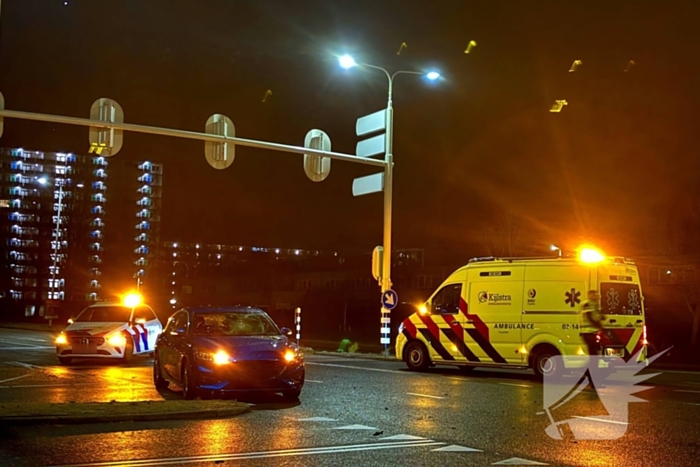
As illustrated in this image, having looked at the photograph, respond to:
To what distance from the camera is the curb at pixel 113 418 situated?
8852 mm

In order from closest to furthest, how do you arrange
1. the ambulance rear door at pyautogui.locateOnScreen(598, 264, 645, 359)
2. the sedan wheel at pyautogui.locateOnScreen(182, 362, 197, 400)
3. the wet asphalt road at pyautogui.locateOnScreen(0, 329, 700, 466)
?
1. the wet asphalt road at pyautogui.locateOnScreen(0, 329, 700, 466)
2. the sedan wheel at pyautogui.locateOnScreen(182, 362, 197, 400)
3. the ambulance rear door at pyautogui.locateOnScreen(598, 264, 645, 359)

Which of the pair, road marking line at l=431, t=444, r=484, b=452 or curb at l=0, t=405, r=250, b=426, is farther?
curb at l=0, t=405, r=250, b=426

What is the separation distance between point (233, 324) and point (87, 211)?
104860 millimetres

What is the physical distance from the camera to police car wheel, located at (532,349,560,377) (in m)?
15.6

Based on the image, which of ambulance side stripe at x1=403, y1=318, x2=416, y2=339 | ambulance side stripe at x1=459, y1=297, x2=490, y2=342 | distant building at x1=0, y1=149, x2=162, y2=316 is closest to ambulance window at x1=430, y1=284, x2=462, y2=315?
ambulance side stripe at x1=459, y1=297, x2=490, y2=342

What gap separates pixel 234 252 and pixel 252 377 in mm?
141992

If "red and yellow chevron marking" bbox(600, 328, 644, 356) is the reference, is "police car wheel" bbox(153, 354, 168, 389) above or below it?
below

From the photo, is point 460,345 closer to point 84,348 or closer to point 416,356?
point 416,356

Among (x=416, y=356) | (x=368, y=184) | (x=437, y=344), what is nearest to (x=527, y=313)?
(x=437, y=344)

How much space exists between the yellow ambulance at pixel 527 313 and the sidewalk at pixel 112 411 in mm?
7442

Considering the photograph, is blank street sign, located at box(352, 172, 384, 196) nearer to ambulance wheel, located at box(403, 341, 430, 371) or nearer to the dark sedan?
ambulance wheel, located at box(403, 341, 430, 371)

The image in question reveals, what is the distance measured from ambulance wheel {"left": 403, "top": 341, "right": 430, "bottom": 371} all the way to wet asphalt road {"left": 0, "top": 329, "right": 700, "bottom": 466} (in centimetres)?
324

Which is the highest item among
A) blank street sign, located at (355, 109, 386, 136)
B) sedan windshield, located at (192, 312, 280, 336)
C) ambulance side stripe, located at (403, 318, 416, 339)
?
blank street sign, located at (355, 109, 386, 136)

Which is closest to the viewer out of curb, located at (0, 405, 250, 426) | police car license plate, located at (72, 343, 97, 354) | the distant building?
curb, located at (0, 405, 250, 426)
